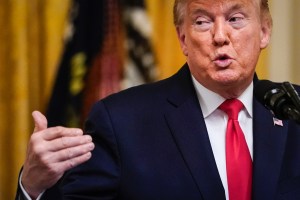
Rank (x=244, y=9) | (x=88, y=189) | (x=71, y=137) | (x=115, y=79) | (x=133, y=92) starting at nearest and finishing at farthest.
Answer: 1. (x=71, y=137)
2. (x=88, y=189)
3. (x=244, y=9)
4. (x=133, y=92)
5. (x=115, y=79)

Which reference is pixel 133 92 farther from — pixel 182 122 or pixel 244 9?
A: pixel 244 9

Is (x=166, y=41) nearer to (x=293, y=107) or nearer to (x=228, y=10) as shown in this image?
(x=228, y=10)

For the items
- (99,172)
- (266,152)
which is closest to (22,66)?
(99,172)

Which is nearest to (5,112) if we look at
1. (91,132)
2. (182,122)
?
(91,132)

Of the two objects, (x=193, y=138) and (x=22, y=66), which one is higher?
(x=22, y=66)

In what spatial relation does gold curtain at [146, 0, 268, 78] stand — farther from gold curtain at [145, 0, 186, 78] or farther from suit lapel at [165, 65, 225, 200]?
suit lapel at [165, 65, 225, 200]

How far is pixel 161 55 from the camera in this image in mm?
2502

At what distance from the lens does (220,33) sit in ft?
4.96

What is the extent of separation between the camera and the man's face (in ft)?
4.97

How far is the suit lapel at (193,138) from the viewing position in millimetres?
1469

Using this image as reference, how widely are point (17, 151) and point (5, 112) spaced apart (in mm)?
178

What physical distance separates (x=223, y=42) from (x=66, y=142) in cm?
54

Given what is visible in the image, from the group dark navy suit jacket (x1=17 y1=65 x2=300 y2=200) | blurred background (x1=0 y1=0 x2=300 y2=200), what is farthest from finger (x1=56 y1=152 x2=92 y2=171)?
blurred background (x1=0 y1=0 x2=300 y2=200)

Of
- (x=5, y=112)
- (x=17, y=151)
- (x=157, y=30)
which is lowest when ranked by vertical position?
(x=17, y=151)
